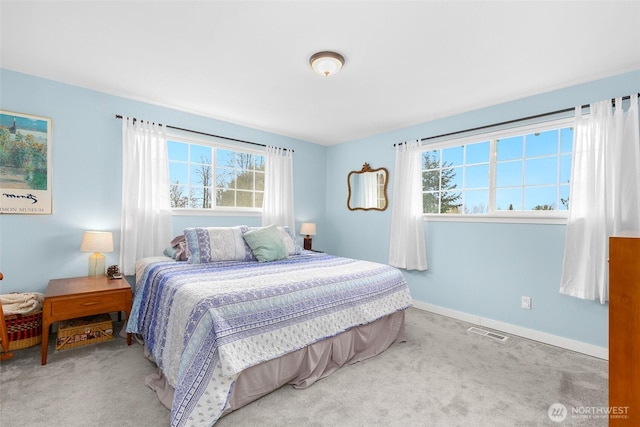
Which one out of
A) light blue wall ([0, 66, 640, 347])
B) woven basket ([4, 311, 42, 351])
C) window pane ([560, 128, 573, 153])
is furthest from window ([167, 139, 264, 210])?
window pane ([560, 128, 573, 153])

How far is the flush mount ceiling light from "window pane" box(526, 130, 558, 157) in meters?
2.18

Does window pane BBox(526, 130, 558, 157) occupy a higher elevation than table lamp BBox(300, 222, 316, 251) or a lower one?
higher

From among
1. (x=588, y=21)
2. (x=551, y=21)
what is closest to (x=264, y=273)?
(x=551, y=21)

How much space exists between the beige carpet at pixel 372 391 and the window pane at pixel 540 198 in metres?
1.36

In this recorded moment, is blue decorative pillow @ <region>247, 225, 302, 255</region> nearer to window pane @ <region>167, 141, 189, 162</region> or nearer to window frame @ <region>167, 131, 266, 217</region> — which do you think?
window frame @ <region>167, 131, 266, 217</region>

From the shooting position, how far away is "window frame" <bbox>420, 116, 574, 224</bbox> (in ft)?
9.35

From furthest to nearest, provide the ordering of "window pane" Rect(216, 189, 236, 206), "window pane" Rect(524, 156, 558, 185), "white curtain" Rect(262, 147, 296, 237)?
"white curtain" Rect(262, 147, 296, 237) → "window pane" Rect(216, 189, 236, 206) → "window pane" Rect(524, 156, 558, 185)

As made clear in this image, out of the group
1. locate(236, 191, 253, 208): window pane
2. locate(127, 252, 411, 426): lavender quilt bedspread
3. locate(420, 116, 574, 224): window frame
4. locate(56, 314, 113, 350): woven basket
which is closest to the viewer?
locate(127, 252, 411, 426): lavender quilt bedspread

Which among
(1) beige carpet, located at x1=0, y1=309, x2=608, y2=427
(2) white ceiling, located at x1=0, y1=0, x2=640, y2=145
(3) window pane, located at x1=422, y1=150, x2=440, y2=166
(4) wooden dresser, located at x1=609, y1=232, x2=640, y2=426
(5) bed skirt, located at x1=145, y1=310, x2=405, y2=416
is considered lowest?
(1) beige carpet, located at x1=0, y1=309, x2=608, y2=427

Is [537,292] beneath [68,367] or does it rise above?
above

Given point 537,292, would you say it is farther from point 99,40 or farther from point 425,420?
point 99,40

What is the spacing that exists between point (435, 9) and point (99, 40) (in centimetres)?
233

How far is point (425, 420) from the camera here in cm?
173

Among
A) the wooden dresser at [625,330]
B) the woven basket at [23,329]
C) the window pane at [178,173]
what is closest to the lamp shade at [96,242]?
the woven basket at [23,329]
